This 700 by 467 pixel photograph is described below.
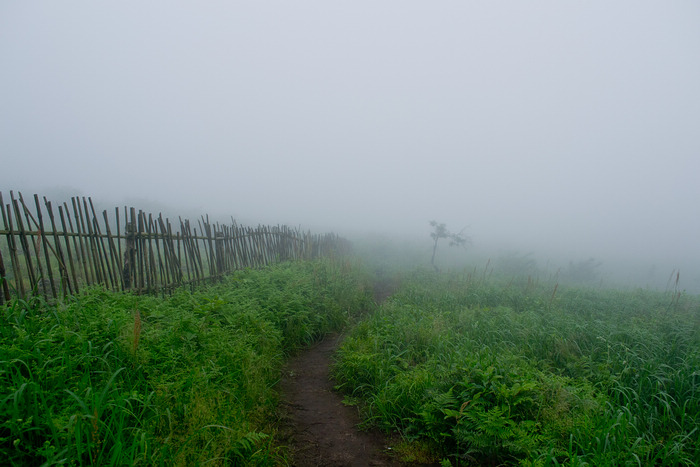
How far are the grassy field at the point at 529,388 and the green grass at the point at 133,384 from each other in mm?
1464

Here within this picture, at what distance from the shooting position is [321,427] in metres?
3.82

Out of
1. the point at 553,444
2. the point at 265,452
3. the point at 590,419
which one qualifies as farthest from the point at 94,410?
the point at 590,419

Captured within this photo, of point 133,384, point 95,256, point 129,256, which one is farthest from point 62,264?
point 133,384

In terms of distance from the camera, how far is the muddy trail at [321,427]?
10.8 ft

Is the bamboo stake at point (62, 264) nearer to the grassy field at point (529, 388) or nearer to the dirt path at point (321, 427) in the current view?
the dirt path at point (321, 427)

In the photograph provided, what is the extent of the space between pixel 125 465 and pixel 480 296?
8.41 metres

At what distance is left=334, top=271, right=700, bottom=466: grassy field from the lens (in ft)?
9.78

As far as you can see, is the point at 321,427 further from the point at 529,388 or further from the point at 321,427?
the point at 529,388

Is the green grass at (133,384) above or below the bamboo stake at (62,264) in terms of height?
below

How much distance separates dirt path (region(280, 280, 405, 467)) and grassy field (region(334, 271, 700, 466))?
221mm

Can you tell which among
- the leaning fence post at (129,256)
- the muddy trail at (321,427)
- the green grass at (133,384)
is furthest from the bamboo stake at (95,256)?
the muddy trail at (321,427)

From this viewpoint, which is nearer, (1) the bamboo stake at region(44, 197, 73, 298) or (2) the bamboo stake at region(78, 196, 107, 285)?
(1) the bamboo stake at region(44, 197, 73, 298)

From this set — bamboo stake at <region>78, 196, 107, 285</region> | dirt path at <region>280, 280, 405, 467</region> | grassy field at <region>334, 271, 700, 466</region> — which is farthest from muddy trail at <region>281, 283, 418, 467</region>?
bamboo stake at <region>78, 196, 107, 285</region>

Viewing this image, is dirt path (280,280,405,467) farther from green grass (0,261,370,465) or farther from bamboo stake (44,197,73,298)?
bamboo stake (44,197,73,298)
